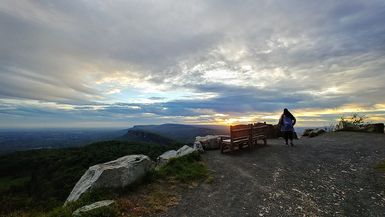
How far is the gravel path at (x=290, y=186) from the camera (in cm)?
888

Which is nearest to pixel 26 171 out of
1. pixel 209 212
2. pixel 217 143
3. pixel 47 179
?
pixel 47 179

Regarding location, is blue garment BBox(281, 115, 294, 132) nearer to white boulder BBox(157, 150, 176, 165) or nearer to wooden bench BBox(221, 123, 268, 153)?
wooden bench BBox(221, 123, 268, 153)

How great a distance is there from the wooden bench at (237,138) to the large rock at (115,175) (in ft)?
24.5

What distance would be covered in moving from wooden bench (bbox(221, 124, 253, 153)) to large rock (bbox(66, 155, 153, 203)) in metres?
7.48

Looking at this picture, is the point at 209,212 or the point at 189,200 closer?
the point at 209,212

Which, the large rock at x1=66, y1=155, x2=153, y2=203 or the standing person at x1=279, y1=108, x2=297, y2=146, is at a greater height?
the standing person at x1=279, y1=108, x2=297, y2=146


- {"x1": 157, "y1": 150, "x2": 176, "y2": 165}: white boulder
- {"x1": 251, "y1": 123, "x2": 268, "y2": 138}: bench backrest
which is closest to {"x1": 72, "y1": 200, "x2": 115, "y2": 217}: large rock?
{"x1": 157, "y1": 150, "x2": 176, "y2": 165}: white boulder

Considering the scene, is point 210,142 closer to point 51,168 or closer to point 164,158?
point 164,158

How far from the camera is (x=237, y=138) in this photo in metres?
18.1

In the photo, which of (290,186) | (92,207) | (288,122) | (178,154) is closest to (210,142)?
(178,154)

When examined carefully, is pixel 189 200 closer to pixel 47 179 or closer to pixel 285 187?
pixel 285 187

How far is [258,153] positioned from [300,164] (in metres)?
3.63

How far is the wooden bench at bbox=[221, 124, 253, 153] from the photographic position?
1776 centimetres

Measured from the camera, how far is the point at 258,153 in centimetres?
1777
